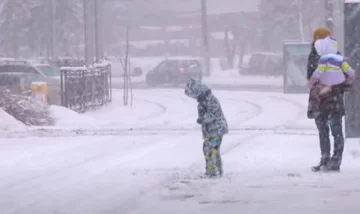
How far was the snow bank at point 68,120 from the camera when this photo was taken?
1980 cm

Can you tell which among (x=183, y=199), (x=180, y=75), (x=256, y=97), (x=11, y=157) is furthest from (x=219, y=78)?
(x=183, y=199)

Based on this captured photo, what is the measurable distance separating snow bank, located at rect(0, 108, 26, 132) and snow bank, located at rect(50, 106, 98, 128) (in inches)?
42.0

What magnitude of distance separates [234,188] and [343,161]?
8.12 ft

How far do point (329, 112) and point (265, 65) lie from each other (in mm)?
41362

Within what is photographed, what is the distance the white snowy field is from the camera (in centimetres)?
948

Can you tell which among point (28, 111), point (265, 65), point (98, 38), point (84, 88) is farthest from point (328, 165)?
point (265, 65)

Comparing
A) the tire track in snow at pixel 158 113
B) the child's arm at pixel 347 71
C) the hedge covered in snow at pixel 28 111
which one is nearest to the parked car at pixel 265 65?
the tire track in snow at pixel 158 113

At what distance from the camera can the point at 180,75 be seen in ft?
145

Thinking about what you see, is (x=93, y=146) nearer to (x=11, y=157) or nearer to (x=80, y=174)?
(x=11, y=157)

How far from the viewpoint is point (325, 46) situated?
36.6 feet

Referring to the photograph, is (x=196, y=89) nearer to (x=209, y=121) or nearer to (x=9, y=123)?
(x=209, y=121)

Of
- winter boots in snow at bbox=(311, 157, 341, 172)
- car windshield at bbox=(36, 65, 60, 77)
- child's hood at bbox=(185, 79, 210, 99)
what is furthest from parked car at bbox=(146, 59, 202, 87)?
child's hood at bbox=(185, 79, 210, 99)

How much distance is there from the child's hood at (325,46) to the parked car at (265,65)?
40611 mm

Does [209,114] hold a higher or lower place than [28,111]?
higher
